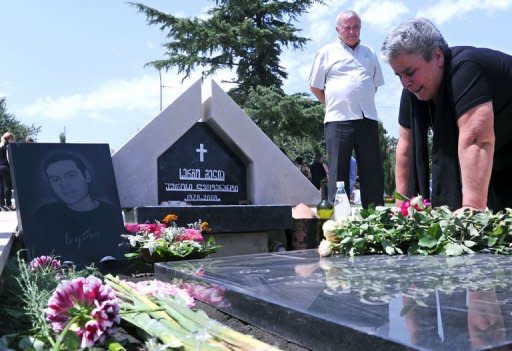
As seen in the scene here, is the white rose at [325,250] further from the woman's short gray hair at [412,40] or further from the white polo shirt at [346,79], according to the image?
the white polo shirt at [346,79]

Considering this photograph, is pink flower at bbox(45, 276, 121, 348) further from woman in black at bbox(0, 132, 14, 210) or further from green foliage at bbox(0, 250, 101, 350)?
woman in black at bbox(0, 132, 14, 210)

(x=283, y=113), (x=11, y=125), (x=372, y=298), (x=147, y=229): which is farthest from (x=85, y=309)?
(x=11, y=125)

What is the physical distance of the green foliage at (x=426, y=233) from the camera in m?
2.33

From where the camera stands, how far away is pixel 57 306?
1.18 m

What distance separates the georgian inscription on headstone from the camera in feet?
13.0

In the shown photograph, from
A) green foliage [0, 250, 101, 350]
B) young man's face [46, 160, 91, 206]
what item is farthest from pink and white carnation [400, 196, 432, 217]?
young man's face [46, 160, 91, 206]

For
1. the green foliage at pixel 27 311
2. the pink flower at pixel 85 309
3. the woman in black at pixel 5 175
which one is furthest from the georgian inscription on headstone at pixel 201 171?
the woman in black at pixel 5 175

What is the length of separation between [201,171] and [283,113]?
16740 mm

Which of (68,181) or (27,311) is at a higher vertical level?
(68,181)

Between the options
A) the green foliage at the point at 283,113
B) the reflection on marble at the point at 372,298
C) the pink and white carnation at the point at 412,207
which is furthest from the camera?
the green foliage at the point at 283,113

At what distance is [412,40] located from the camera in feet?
7.79

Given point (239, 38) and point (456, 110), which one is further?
point (239, 38)

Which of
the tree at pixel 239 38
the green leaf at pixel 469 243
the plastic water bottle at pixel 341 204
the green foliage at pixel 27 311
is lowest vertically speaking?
the green foliage at pixel 27 311

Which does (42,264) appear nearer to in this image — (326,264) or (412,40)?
(326,264)
